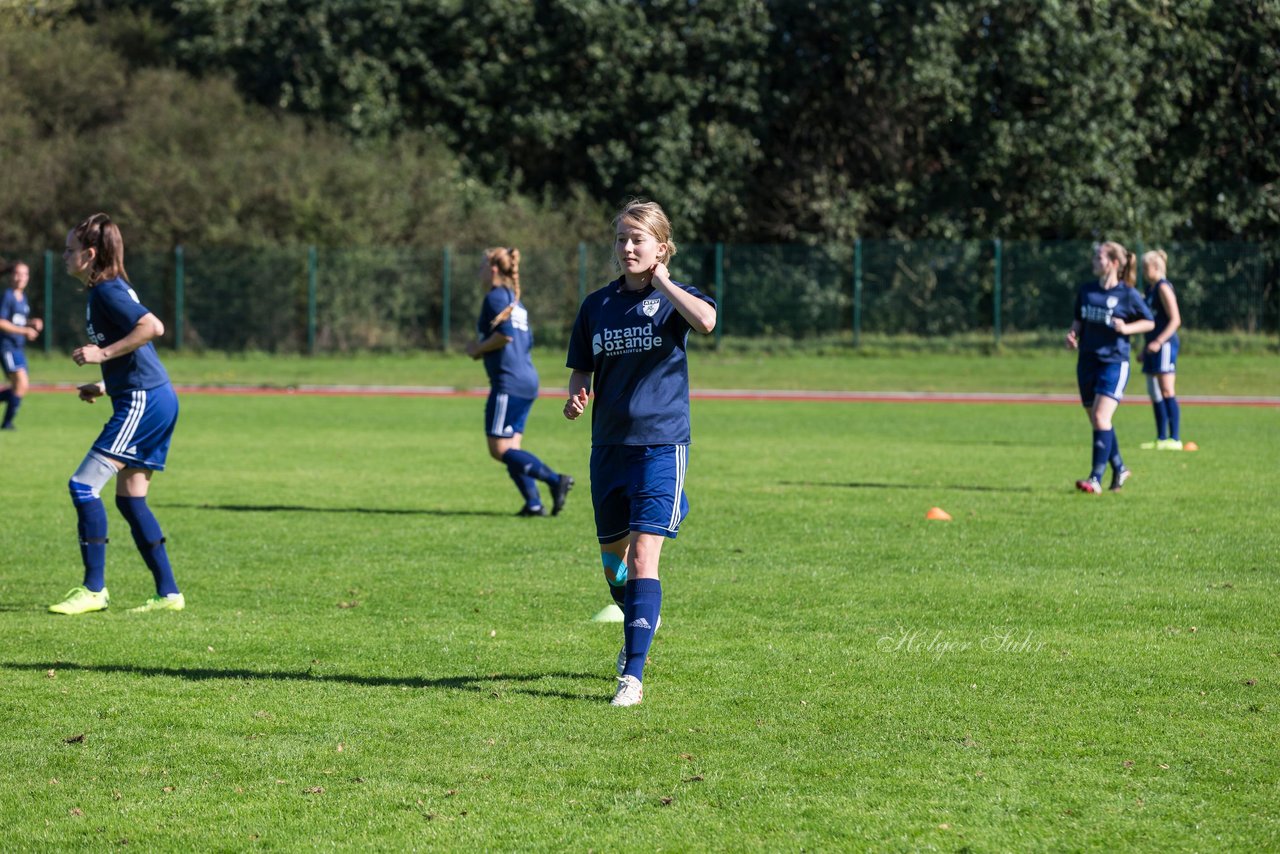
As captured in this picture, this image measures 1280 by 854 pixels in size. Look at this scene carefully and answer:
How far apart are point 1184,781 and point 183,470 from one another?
11580 millimetres

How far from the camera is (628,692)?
19.7 ft

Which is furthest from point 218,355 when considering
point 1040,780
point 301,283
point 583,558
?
point 1040,780

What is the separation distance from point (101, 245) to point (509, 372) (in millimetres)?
4131

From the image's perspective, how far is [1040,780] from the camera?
16.5 feet

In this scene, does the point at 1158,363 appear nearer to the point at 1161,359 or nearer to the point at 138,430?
the point at 1161,359

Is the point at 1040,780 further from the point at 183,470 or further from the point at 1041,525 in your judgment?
the point at 183,470

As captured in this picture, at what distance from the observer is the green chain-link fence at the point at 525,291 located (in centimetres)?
3453

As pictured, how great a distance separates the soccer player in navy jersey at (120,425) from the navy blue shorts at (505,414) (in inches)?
143

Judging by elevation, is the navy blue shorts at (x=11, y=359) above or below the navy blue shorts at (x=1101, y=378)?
below

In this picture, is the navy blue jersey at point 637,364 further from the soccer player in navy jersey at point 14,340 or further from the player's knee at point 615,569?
the soccer player in navy jersey at point 14,340

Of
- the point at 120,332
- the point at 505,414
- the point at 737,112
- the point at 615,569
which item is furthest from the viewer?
the point at 737,112

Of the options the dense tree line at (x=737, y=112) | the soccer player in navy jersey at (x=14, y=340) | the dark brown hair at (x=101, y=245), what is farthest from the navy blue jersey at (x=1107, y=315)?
the dense tree line at (x=737, y=112)

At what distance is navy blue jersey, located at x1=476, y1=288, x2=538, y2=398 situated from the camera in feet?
37.5

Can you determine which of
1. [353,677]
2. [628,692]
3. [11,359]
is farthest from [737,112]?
[628,692]
